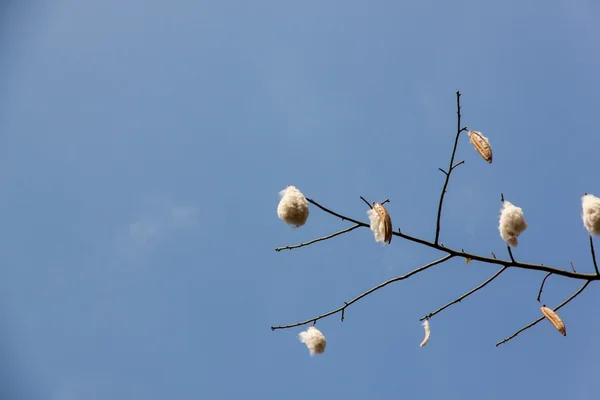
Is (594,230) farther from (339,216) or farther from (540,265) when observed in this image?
(339,216)

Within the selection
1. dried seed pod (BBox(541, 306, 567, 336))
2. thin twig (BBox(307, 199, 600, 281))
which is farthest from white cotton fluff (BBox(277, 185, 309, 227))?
dried seed pod (BBox(541, 306, 567, 336))

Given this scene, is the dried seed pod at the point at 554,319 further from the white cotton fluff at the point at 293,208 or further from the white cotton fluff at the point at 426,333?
the white cotton fluff at the point at 293,208

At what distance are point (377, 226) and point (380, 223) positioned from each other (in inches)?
→ 2.3

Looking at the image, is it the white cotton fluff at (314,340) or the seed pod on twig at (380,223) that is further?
the white cotton fluff at (314,340)

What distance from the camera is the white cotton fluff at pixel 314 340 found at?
343cm

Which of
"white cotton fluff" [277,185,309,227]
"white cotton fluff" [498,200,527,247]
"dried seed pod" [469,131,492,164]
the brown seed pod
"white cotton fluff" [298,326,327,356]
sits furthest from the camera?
"white cotton fluff" [298,326,327,356]

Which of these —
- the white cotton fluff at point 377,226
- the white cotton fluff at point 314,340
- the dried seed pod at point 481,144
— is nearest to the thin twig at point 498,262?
the white cotton fluff at point 377,226

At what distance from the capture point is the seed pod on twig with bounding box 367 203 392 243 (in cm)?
248

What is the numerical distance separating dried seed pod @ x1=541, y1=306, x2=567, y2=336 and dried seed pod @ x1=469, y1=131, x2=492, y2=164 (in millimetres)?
1029

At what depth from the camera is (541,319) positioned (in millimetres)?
2730

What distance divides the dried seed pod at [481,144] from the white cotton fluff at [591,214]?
2.06 feet

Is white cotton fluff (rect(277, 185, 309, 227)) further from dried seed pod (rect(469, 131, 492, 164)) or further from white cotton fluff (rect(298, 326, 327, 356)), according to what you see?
dried seed pod (rect(469, 131, 492, 164))

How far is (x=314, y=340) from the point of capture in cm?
343

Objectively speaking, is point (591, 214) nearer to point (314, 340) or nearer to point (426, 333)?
point (426, 333)
